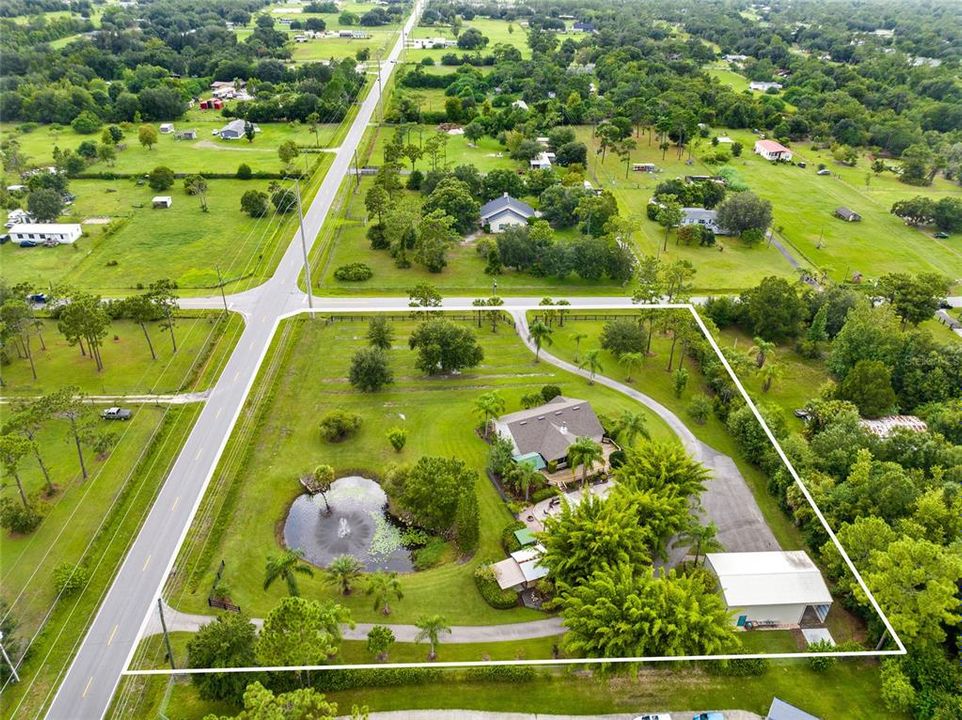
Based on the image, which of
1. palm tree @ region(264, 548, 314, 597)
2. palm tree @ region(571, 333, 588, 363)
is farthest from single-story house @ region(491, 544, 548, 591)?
palm tree @ region(571, 333, 588, 363)

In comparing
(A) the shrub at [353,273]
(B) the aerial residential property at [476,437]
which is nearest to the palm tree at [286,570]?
(B) the aerial residential property at [476,437]

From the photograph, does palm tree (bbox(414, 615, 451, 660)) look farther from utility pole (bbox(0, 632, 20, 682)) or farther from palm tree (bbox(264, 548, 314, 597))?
utility pole (bbox(0, 632, 20, 682))

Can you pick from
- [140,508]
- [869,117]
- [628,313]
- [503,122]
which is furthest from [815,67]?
[140,508]

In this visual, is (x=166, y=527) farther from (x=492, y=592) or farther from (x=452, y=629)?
(x=492, y=592)

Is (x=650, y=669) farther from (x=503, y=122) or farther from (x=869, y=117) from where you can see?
(x=869, y=117)

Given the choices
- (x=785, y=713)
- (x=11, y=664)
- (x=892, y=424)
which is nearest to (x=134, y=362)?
(x=11, y=664)

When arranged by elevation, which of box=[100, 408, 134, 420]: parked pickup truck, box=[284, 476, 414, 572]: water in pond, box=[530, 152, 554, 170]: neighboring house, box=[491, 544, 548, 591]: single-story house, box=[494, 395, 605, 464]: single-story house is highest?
box=[530, 152, 554, 170]: neighboring house

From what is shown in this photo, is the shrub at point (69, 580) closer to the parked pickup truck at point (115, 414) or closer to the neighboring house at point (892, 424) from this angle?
the parked pickup truck at point (115, 414)
